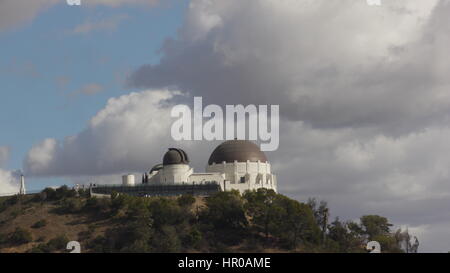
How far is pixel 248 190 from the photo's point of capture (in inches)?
5773

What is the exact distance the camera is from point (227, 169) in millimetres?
151000

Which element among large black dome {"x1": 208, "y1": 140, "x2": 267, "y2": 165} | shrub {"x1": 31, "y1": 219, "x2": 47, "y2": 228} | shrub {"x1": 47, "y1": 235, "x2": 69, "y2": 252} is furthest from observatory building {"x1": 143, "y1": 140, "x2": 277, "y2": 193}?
shrub {"x1": 47, "y1": 235, "x2": 69, "y2": 252}

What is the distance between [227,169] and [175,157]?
9.04 meters

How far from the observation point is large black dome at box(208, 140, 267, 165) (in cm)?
15188

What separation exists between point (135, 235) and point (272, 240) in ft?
64.9

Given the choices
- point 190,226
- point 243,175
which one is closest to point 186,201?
point 190,226

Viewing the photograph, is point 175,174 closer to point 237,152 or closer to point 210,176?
point 210,176

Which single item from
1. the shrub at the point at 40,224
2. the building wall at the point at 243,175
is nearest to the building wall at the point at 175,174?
the building wall at the point at 243,175

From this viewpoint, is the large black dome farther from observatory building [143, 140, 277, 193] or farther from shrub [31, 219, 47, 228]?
shrub [31, 219, 47, 228]

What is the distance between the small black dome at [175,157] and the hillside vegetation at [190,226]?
7909 millimetres

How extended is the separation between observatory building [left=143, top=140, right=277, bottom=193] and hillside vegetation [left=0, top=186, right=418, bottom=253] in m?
5.87
